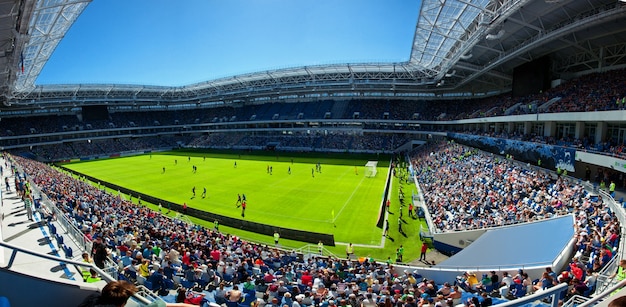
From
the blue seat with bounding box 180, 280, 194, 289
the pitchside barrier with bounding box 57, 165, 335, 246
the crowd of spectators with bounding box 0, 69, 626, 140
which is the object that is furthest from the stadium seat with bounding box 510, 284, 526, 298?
the crowd of spectators with bounding box 0, 69, 626, 140

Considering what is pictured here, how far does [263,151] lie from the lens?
2488 inches

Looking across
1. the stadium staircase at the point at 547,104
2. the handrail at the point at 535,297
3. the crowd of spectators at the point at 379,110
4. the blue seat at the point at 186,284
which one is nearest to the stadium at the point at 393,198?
the handrail at the point at 535,297

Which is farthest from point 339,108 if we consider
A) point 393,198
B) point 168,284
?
point 168,284

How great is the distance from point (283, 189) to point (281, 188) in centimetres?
48

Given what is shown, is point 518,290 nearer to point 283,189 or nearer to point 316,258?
point 316,258

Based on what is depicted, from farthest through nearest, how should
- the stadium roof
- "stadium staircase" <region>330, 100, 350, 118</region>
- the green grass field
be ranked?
"stadium staircase" <region>330, 100, 350, 118</region> < the green grass field < the stadium roof

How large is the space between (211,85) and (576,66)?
2324 inches

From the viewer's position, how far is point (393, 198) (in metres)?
28.2

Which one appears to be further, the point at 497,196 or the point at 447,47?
the point at 447,47

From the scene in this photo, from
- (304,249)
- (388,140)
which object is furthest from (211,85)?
(304,249)

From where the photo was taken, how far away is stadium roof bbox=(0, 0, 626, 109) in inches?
785

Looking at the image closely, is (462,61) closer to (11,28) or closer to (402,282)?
(402,282)

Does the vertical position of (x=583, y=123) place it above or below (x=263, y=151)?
above

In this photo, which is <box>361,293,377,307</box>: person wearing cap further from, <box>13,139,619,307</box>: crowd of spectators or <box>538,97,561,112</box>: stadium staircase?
<box>538,97,561,112</box>: stadium staircase
